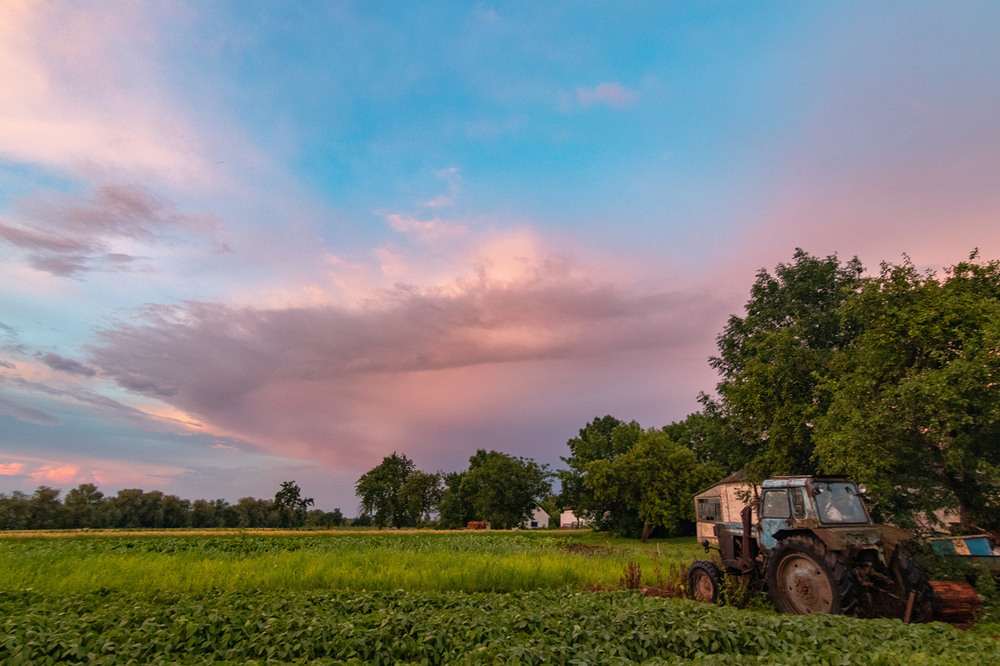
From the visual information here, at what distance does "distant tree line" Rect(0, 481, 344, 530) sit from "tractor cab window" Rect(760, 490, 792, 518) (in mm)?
74596

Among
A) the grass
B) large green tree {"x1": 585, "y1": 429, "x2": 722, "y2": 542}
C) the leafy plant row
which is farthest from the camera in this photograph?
large green tree {"x1": 585, "y1": 429, "x2": 722, "y2": 542}

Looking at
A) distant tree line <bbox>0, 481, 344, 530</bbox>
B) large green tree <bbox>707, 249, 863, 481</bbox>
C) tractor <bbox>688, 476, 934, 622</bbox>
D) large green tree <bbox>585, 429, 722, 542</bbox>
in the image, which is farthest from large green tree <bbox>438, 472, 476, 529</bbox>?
tractor <bbox>688, 476, 934, 622</bbox>

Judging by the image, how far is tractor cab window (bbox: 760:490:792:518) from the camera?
37.9 feet

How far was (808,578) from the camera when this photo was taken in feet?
33.2

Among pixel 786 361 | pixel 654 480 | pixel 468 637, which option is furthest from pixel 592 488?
pixel 468 637

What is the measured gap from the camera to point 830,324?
29.5 meters

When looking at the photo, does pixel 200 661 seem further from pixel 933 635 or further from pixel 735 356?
pixel 735 356

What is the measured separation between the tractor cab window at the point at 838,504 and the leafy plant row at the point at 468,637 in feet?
9.95

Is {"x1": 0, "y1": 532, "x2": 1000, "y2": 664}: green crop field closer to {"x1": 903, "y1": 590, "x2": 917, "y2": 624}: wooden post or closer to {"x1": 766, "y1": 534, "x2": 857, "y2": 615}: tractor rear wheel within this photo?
{"x1": 903, "y1": 590, "x2": 917, "y2": 624}: wooden post

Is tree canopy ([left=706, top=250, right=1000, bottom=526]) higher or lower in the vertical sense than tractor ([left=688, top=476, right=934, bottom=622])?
higher

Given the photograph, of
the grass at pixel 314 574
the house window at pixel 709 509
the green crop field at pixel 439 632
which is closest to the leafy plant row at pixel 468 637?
the green crop field at pixel 439 632

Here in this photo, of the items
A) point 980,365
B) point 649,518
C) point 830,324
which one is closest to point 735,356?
point 830,324

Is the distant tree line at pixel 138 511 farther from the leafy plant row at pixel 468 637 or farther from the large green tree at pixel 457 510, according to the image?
the leafy plant row at pixel 468 637

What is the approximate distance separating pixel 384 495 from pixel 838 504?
287 ft
